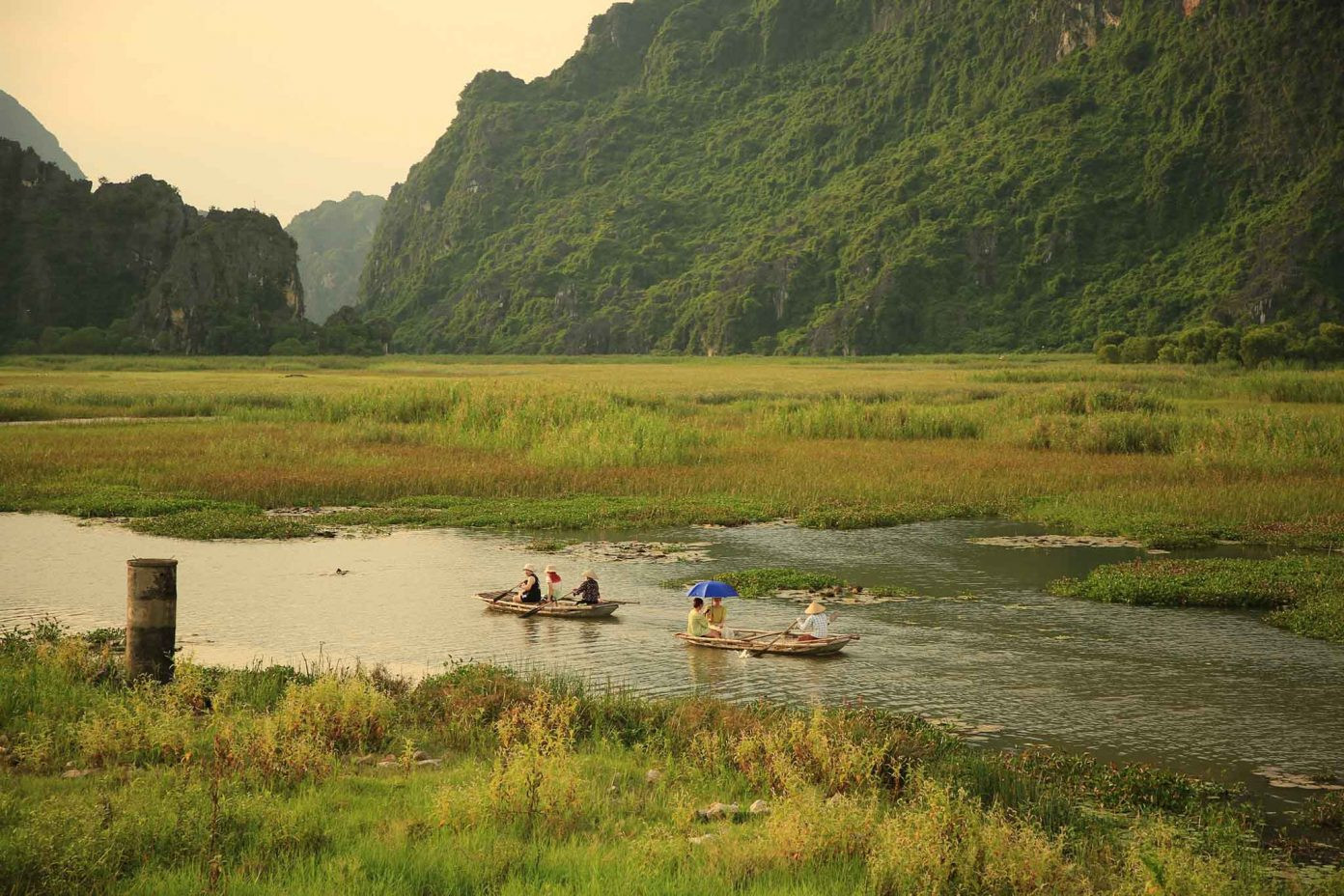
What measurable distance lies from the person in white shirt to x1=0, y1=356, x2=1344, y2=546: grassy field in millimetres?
12184

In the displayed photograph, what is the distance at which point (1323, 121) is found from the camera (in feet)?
472

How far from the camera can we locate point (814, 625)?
15812 millimetres

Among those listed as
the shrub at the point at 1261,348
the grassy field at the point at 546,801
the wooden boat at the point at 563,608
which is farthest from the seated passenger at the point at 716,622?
the shrub at the point at 1261,348

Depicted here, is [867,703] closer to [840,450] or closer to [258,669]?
[258,669]

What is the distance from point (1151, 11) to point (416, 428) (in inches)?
6346

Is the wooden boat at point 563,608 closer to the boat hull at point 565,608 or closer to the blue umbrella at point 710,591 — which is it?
the boat hull at point 565,608

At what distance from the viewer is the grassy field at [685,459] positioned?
2861 cm

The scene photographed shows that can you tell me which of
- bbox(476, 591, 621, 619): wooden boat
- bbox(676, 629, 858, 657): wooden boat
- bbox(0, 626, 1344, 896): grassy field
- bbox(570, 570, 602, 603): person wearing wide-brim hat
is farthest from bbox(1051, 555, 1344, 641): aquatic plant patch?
bbox(0, 626, 1344, 896): grassy field

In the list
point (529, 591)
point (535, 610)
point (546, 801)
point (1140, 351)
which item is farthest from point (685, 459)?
point (1140, 351)

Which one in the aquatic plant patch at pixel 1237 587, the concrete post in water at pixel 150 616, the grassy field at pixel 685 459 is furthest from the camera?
the grassy field at pixel 685 459

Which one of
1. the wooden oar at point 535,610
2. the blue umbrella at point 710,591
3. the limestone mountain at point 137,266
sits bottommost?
the wooden oar at point 535,610

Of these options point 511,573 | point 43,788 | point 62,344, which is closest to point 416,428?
point 511,573

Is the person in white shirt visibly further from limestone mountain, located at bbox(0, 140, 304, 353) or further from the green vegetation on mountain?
limestone mountain, located at bbox(0, 140, 304, 353)

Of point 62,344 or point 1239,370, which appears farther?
point 62,344
